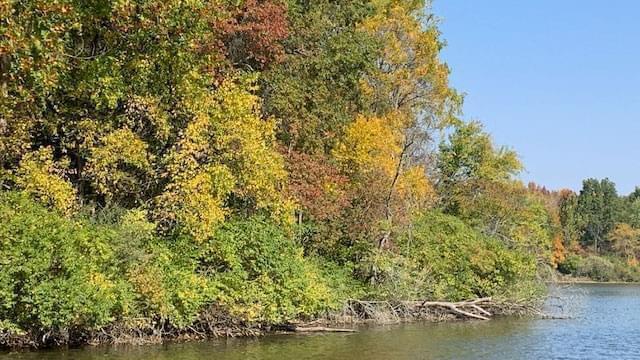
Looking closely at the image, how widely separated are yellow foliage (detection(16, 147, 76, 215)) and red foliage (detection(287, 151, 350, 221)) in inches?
343

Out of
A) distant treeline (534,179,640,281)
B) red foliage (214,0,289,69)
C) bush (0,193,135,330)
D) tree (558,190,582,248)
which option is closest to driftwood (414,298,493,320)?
red foliage (214,0,289,69)

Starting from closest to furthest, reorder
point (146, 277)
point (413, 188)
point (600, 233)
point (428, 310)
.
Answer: point (146, 277) → point (428, 310) → point (413, 188) → point (600, 233)

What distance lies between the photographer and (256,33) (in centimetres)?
2580

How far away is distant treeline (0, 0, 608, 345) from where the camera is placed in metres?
18.1

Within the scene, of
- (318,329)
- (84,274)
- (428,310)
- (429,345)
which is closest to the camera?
(84,274)

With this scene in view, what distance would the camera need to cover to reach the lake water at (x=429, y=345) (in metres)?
19.8

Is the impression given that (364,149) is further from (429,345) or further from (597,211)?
(597,211)

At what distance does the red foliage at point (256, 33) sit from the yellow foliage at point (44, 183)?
710 centimetres

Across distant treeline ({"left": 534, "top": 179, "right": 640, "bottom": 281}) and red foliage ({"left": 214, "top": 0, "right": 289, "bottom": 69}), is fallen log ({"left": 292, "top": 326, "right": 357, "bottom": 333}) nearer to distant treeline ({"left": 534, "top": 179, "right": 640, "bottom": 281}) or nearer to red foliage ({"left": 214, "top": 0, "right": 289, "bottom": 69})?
red foliage ({"left": 214, "top": 0, "right": 289, "bottom": 69})

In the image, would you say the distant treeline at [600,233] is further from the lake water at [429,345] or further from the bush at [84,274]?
the bush at [84,274]

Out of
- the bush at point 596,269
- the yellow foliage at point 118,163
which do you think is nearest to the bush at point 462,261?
the yellow foliage at point 118,163

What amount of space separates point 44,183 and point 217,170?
498 centimetres

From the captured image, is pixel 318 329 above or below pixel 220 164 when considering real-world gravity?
below

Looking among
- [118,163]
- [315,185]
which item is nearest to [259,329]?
[315,185]
